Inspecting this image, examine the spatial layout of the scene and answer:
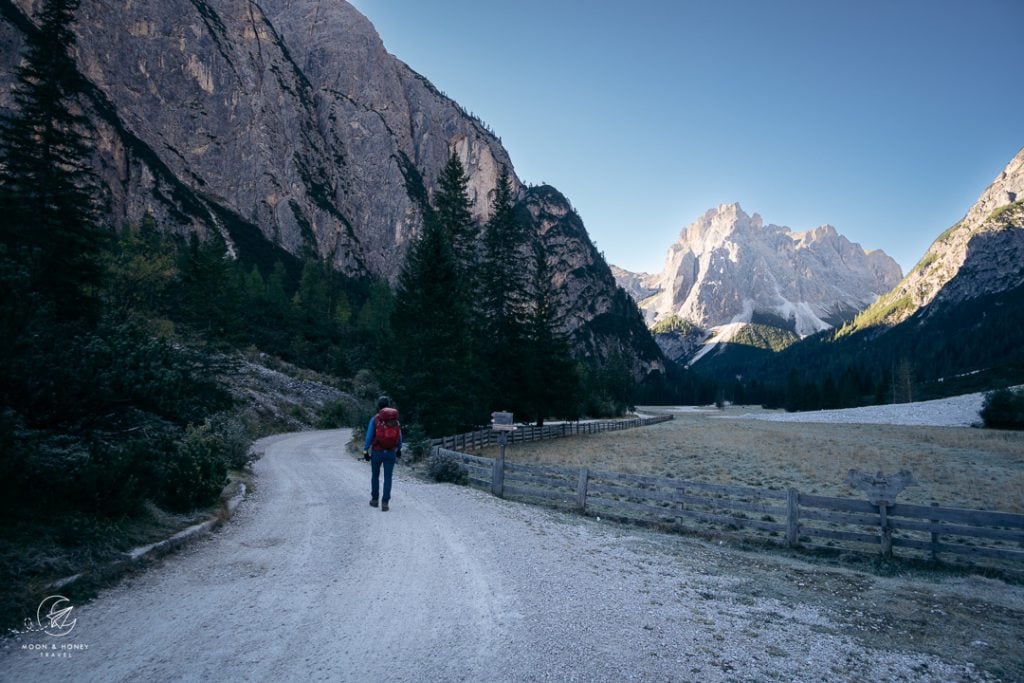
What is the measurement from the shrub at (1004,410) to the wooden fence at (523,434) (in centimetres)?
3650

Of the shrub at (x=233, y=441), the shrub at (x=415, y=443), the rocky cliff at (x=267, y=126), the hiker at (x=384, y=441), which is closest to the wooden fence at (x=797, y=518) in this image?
the hiker at (x=384, y=441)

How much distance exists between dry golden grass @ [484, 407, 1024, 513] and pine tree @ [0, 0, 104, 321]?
2058 cm

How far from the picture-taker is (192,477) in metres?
9.12

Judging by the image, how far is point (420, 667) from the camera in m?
4.21

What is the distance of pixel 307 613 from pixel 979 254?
28518 cm

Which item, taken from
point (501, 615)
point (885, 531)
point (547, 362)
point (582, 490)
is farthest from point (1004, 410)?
point (501, 615)

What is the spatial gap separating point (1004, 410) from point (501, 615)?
65.6m

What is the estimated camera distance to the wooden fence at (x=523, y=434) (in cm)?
2270

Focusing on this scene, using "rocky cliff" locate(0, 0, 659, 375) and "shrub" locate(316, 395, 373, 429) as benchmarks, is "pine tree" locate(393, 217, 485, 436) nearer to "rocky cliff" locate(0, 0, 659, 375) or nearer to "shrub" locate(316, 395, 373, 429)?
"shrub" locate(316, 395, 373, 429)

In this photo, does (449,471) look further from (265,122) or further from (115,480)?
(265,122)

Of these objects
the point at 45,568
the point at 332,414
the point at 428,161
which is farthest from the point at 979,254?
the point at 45,568

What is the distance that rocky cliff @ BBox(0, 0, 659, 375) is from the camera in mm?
99375

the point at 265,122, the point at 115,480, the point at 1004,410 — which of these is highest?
the point at 265,122

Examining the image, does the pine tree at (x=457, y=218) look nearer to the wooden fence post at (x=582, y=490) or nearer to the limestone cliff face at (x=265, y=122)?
the wooden fence post at (x=582, y=490)
